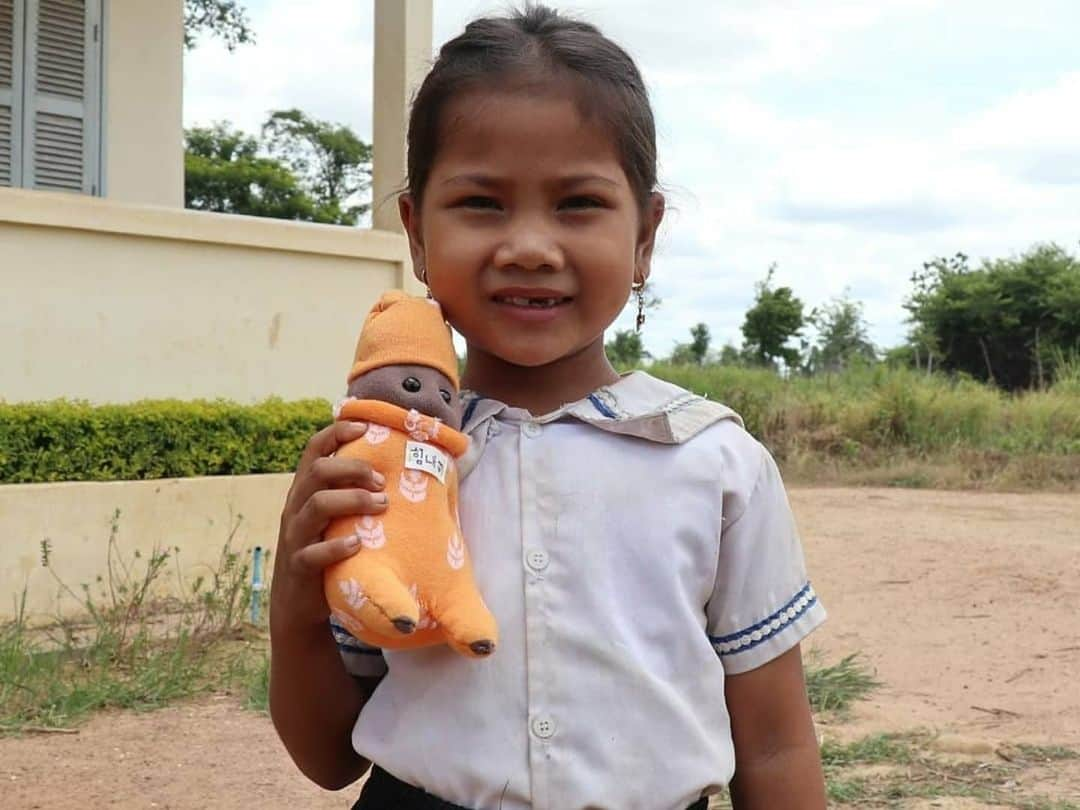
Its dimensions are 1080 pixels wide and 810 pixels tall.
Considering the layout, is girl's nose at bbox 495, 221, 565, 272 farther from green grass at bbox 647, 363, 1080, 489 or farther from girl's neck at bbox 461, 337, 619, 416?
green grass at bbox 647, 363, 1080, 489

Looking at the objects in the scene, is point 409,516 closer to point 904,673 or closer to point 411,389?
point 411,389

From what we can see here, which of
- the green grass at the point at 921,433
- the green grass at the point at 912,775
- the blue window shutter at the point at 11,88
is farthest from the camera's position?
the green grass at the point at 921,433

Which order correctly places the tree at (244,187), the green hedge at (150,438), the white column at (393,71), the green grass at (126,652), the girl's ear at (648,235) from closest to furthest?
Result: the girl's ear at (648,235)
the green grass at (126,652)
the green hedge at (150,438)
the white column at (393,71)
the tree at (244,187)

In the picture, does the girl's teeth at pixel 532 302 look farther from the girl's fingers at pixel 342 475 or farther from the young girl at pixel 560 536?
the girl's fingers at pixel 342 475

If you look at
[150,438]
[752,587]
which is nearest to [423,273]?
[752,587]

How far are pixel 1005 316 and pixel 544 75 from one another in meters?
23.5

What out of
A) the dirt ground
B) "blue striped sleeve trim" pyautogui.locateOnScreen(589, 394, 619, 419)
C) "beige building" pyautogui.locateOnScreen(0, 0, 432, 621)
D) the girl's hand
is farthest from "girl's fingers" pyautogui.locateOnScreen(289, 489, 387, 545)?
"beige building" pyautogui.locateOnScreen(0, 0, 432, 621)

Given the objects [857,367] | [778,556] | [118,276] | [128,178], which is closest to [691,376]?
[857,367]

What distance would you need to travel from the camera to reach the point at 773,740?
145 cm

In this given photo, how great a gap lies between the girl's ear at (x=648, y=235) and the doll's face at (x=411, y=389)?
33 cm

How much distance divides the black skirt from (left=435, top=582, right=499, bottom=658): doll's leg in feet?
0.60

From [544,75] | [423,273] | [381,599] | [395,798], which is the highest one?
[544,75]

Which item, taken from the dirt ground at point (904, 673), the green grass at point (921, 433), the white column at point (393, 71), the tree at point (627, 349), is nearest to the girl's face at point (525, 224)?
the dirt ground at point (904, 673)

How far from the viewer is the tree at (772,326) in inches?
1024
